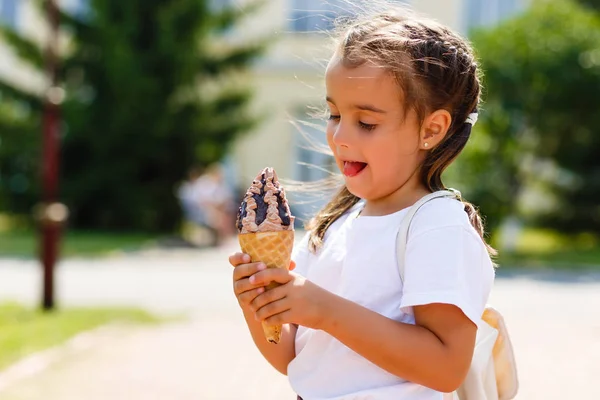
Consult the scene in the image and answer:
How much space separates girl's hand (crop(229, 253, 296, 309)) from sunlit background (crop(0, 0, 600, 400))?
29.1 inches

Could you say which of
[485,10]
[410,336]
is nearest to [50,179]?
[410,336]

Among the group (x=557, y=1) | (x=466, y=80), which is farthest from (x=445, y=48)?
(x=557, y=1)

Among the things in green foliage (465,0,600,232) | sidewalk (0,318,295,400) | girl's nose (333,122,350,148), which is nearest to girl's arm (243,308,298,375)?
girl's nose (333,122,350,148)

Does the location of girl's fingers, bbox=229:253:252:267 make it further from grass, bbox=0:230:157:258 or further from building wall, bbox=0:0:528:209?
building wall, bbox=0:0:528:209

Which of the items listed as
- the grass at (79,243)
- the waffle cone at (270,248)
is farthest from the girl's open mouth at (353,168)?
the grass at (79,243)

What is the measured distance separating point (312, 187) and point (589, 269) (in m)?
12.2

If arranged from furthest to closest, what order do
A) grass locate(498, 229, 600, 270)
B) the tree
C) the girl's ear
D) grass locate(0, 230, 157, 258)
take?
the tree → grass locate(0, 230, 157, 258) → grass locate(498, 229, 600, 270) → the girl's ear

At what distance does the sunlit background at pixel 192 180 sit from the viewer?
21.8ft

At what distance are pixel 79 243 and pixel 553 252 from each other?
8.64m

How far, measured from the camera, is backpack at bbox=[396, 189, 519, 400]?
7.20 feet

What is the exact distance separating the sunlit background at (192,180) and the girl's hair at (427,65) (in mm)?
275

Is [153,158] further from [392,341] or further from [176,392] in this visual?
[392,341]

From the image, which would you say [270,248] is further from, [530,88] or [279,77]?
[279,77]

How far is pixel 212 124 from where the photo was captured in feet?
65.0
